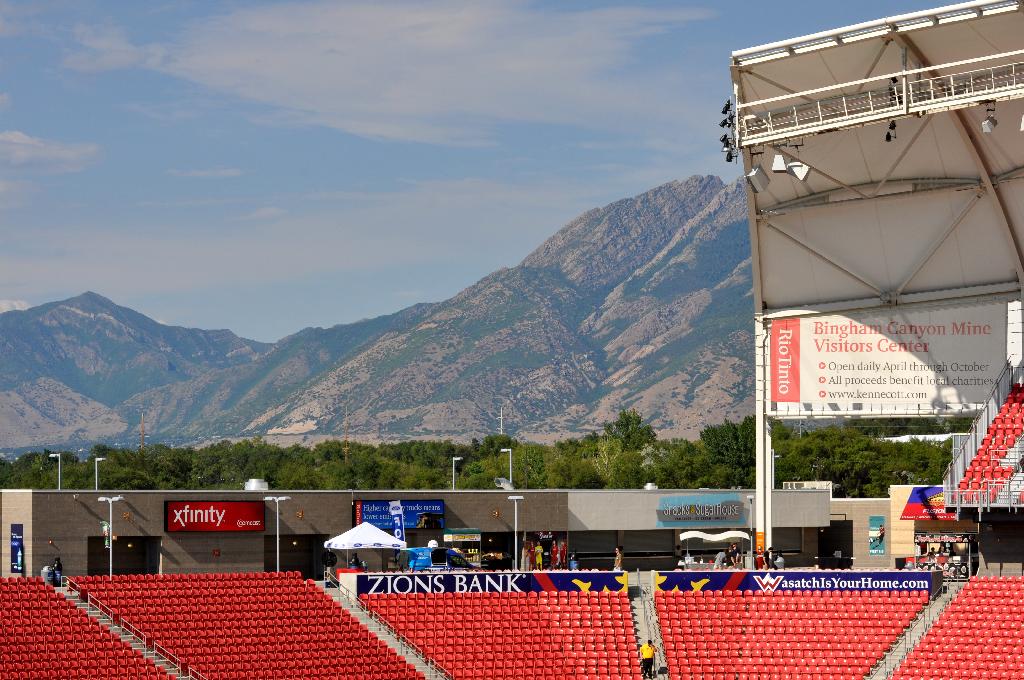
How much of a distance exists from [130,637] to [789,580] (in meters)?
18.6

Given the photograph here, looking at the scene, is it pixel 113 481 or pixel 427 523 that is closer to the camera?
pixel 427 523

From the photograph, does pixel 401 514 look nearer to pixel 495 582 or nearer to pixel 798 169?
pixel 495 582

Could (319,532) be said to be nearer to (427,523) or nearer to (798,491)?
(427,523)

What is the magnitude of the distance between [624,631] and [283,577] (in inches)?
387

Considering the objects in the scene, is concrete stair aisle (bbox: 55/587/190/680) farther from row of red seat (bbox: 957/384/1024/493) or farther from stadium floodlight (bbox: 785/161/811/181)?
row of red seat (bbox: 957/384/1024/493)

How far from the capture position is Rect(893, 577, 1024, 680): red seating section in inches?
1558

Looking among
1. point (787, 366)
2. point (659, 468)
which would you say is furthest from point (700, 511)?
point (659, 468)

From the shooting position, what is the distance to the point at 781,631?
43.3 metres

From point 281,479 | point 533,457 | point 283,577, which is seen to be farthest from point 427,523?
point 533,457

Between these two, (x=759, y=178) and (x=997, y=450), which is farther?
(x=997, y=450)

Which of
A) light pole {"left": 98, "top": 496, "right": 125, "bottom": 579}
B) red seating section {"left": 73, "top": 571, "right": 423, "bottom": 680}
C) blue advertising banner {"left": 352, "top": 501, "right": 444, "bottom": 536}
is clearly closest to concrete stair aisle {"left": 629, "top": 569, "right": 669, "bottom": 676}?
red seating section {"left": 73, "top": 571, "right": 423, "bottom": 680}

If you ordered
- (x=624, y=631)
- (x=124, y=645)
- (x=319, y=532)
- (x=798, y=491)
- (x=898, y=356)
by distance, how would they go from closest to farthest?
1. (x=124, y=645)
2. (x=624, y=631)
3. (x=898, y=356)
4. (x=319, y=532)
5. (x=798, y=491)

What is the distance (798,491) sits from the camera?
64.6 meters

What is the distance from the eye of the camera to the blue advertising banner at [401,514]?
58.2 metres
